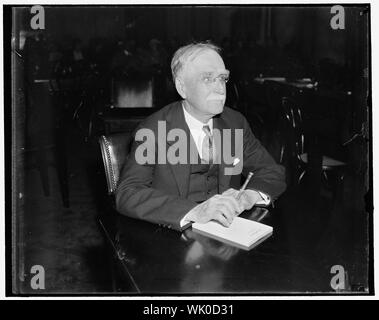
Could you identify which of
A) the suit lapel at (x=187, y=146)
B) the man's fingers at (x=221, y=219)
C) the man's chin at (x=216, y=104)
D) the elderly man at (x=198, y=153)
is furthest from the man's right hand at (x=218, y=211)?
the man's chin at (x=216, y=104)

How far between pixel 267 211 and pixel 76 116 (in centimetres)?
100

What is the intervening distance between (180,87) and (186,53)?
0.15m

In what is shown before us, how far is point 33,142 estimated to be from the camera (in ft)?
6.23

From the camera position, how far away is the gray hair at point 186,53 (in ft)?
5.83

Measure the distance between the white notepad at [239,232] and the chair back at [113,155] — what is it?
0.58 m

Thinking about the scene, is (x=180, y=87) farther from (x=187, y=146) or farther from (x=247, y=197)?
(x=247, y=197)

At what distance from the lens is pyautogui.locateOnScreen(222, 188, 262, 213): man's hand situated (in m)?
1.65

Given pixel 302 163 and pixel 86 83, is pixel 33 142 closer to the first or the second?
pixel 86 83

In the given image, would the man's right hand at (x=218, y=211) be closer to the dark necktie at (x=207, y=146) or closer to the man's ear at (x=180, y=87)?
the dark necktie at (x=207, y=146)

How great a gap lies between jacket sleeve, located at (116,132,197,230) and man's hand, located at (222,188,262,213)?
0.68 ft

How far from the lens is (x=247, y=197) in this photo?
1701 mm

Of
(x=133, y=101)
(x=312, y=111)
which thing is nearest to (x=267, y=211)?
(x=312, y=111)

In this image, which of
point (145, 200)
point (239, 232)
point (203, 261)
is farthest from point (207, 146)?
point (203, 261)

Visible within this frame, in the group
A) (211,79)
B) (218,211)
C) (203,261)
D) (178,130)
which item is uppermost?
(211,79)
